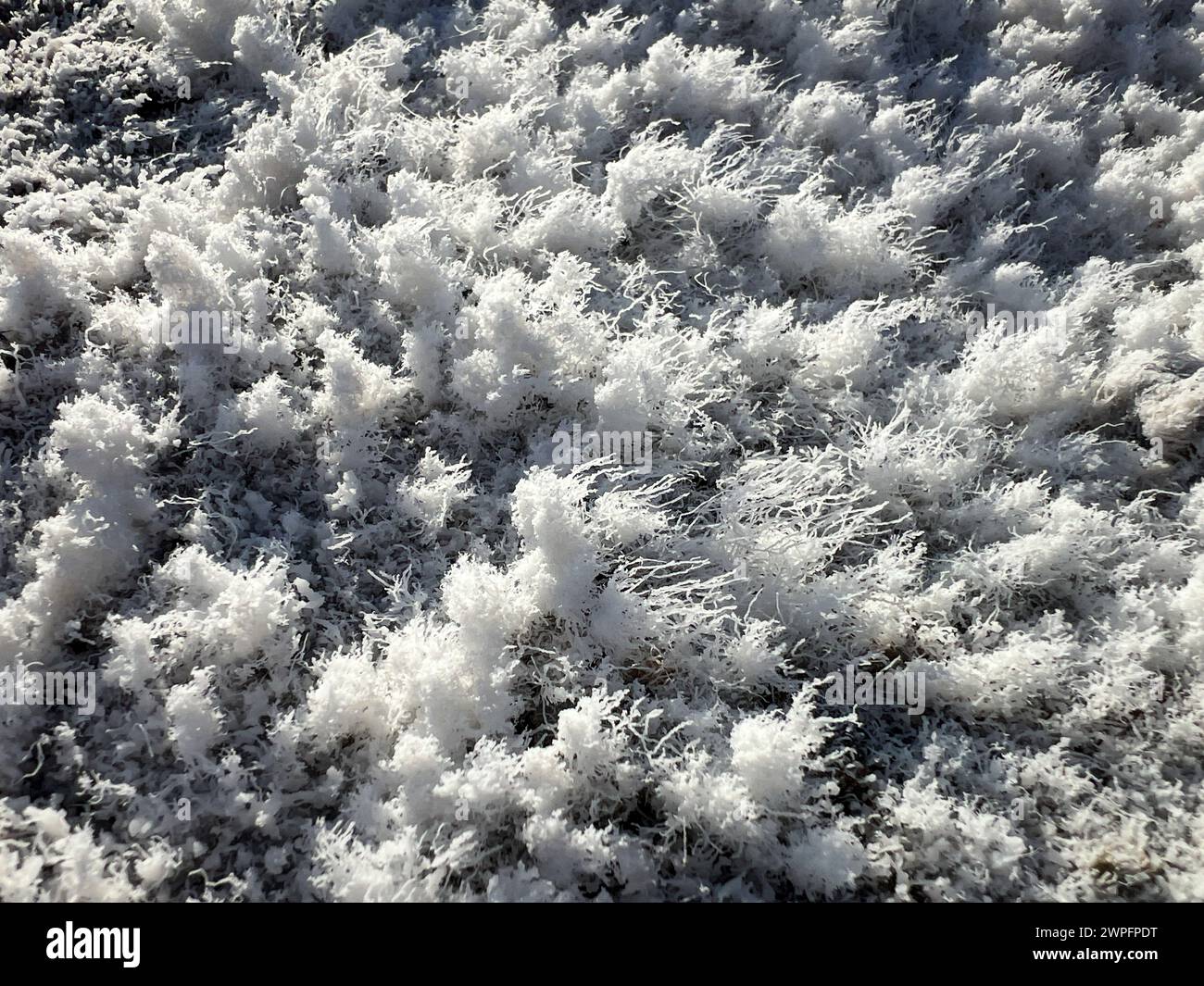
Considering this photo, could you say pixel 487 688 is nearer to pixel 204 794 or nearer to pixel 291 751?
pixel 291 751

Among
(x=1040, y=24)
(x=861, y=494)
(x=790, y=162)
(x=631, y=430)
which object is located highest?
(x=1040, y=24)

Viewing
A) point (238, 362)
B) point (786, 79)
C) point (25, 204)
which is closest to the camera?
point (238, 362)

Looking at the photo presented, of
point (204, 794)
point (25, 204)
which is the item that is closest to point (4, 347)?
point (25, 204)

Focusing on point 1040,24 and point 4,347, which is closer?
point 4,347

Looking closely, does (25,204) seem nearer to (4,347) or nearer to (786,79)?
(4,347)

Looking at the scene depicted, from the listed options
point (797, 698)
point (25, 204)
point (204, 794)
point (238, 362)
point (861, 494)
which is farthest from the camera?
point (25, 204)
